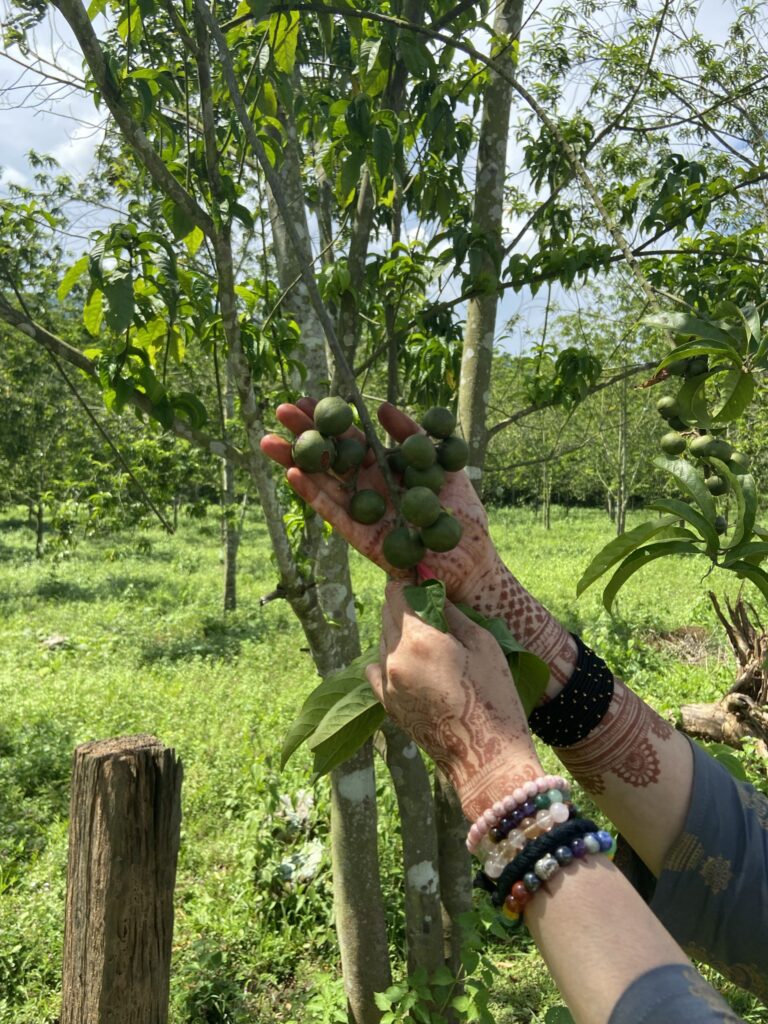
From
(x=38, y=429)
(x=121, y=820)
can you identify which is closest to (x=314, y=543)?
(x=121, y=820)

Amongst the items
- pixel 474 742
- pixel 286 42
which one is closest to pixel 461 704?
pixel 474 742

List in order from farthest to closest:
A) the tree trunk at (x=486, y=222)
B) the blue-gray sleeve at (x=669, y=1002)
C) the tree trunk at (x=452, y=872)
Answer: the tree trunk at (x=452, y=872) < the tree trunk at (x=486, y=222) < the blue-gray sleeve at (x=669, y=1002)

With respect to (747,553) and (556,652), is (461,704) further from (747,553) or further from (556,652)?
(747,553)

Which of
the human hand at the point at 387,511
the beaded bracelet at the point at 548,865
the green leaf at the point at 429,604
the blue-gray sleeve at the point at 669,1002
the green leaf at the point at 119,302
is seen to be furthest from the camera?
the green leaf at the point at 119,302

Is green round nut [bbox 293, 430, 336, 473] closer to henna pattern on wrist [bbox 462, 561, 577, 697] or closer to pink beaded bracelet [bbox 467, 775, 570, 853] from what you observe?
henna pattern on wrist [bbox 462, 561, 577, 697]

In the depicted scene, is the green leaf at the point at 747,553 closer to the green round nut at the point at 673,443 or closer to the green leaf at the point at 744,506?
the green leaf at the point at 744,506

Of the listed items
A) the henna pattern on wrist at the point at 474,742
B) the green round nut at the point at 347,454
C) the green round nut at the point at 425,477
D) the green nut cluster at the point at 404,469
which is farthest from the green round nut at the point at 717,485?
the henna pattern on wrist at the point at 474,742

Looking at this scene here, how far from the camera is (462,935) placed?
3066 mm

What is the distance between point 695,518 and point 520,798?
767 mm

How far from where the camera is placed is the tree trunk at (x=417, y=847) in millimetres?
2771

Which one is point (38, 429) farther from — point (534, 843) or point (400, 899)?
point (534, 843)

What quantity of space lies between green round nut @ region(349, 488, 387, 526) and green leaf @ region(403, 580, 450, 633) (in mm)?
284

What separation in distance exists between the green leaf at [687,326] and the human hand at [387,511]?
1.77ft

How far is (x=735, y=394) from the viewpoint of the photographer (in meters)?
1.74
